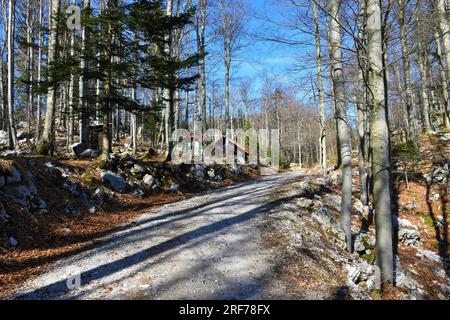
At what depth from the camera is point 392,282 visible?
15.6ft

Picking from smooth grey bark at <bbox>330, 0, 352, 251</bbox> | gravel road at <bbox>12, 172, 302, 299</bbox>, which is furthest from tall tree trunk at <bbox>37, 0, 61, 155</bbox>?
smooth grey bark at <bbox>330, 0, 352, 251</bbox>

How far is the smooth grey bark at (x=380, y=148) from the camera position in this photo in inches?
186

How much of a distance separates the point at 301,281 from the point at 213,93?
135ft

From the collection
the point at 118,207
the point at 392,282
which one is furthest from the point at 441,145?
the point at 118,207

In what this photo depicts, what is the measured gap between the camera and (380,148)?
15.7ft

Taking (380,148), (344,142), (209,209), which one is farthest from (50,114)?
(380,148)

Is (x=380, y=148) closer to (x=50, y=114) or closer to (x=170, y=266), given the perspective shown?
(x=170, y=266)

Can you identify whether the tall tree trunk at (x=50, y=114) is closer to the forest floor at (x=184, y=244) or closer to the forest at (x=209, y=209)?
the forest at (x=209, y=209)

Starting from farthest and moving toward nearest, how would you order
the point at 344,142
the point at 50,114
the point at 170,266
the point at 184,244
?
the point at 50,114
the point at 344,142
the point at 184,244
the point at 170,266

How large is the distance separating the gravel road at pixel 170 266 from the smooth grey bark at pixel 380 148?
1884mm

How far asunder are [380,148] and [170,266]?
13.3 feet

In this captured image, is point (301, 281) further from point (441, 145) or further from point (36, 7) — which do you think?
point (36, 7)

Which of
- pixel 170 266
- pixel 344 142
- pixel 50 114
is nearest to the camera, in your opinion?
pixel 170 266
